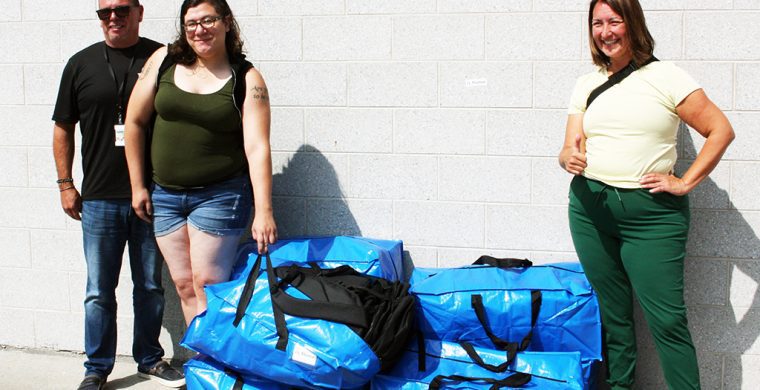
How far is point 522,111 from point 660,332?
1.12m

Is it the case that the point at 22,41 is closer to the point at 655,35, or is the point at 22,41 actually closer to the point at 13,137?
the point at 13,137

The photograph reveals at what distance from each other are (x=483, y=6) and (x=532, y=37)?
256mm

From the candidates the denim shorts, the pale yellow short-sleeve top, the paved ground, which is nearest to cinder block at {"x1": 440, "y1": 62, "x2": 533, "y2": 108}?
the pale yellow short-sleeve top

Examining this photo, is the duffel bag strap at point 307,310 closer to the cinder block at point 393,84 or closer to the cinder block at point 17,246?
the cinder block at point 393,84

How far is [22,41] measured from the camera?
4.15m

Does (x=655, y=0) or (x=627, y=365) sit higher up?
(x=655, y=0)

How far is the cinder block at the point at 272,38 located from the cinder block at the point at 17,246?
1.56 m

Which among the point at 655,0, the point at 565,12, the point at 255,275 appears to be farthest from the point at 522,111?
the point at 255,275

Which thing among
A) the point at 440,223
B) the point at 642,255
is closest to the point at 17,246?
the point at 440,223

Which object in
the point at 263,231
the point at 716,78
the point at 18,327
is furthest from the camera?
the point at 18,327

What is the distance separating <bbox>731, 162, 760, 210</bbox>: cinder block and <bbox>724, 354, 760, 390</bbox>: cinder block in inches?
25.9

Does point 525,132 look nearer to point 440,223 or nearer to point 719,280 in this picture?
point 440,223

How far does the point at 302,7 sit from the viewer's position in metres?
3.84

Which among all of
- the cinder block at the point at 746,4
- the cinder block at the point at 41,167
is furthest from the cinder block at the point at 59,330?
the cinder block at the point at 746,4
